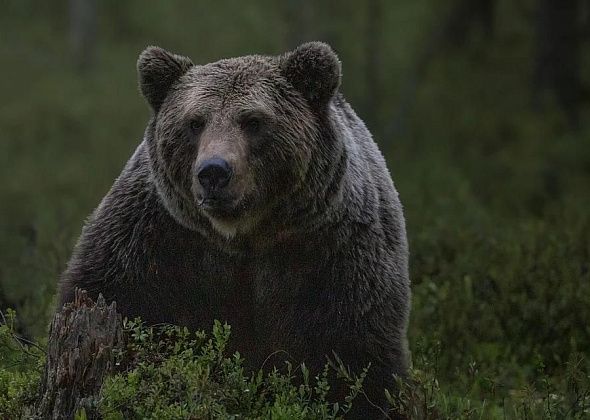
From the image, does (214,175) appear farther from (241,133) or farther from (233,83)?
(233,83)

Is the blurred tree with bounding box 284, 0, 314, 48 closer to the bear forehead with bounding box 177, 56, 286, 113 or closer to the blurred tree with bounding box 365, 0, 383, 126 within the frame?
the blurred tree with bounding box 365, 0, 383, 126

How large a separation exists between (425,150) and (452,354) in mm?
9427

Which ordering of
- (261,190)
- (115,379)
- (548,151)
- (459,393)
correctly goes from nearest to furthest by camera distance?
(115,379)
(261,190)
(459,393)
(548,151)

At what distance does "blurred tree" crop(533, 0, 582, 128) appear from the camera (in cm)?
1581

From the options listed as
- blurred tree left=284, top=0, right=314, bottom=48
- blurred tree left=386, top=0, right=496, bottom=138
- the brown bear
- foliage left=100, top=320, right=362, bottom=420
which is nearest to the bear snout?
the brown bear

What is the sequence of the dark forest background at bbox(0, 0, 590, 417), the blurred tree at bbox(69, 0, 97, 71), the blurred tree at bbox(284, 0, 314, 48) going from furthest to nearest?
1. the blurred tree at bbox(69, 0, 97, 71)
2. the blurred tree at bbox(284, 0, 314, 48)
3. the dark forest background at bbox(0, 0, 590, 417)

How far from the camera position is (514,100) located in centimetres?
1720

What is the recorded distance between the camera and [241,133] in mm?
4602

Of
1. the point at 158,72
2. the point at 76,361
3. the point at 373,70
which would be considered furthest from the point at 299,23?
the point at 76,361

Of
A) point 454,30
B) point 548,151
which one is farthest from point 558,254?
point 454,30

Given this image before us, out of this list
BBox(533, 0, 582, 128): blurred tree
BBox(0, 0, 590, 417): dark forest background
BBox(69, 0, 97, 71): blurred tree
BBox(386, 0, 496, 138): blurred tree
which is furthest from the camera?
BBox(69, 0, 97, 71): blurred tree

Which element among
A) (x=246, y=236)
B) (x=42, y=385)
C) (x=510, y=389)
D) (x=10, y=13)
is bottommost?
(x=510, y=389)

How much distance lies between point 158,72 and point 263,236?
905mm

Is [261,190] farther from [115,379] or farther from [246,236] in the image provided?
[115,379]
